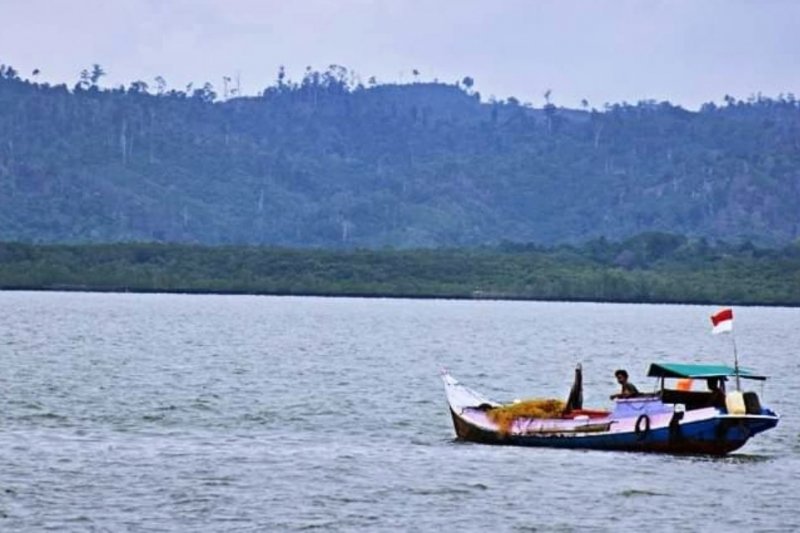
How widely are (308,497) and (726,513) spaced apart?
882 centimetres

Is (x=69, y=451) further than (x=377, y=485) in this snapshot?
Yes

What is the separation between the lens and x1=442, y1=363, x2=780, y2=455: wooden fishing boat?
46688 mm

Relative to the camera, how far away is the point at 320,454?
157 ft

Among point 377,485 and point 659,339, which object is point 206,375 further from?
point 659,339

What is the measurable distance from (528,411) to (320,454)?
560cm

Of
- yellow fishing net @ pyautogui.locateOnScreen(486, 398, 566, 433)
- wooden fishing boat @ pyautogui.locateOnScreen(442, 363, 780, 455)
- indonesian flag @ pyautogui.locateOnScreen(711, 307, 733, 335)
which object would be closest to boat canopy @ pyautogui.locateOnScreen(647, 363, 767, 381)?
wooden fishing boat @ pyautogui.locateOnScreen(442, 363, 780, 455)

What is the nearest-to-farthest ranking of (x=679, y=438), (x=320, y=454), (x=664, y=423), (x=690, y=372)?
1. (x=664, y=423)
2. (x=679, y=438)
3. (x=690, y=372)
4. (x=320, y=454)

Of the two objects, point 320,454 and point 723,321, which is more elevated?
point 723,321

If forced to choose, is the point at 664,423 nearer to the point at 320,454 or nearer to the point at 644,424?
the point at 644,424

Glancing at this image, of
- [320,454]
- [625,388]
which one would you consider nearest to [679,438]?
[625,388]

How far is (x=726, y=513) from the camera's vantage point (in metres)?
39.3

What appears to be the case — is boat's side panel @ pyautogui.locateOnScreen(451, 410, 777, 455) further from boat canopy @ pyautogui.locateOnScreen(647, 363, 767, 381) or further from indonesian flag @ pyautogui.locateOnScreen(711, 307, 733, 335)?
indonesian flag @ pyautogui.locateOnScreen(711, 307, 733, 335)

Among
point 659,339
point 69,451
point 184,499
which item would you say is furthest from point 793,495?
point 659,339

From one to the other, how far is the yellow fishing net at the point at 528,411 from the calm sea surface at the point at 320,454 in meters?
0.77
